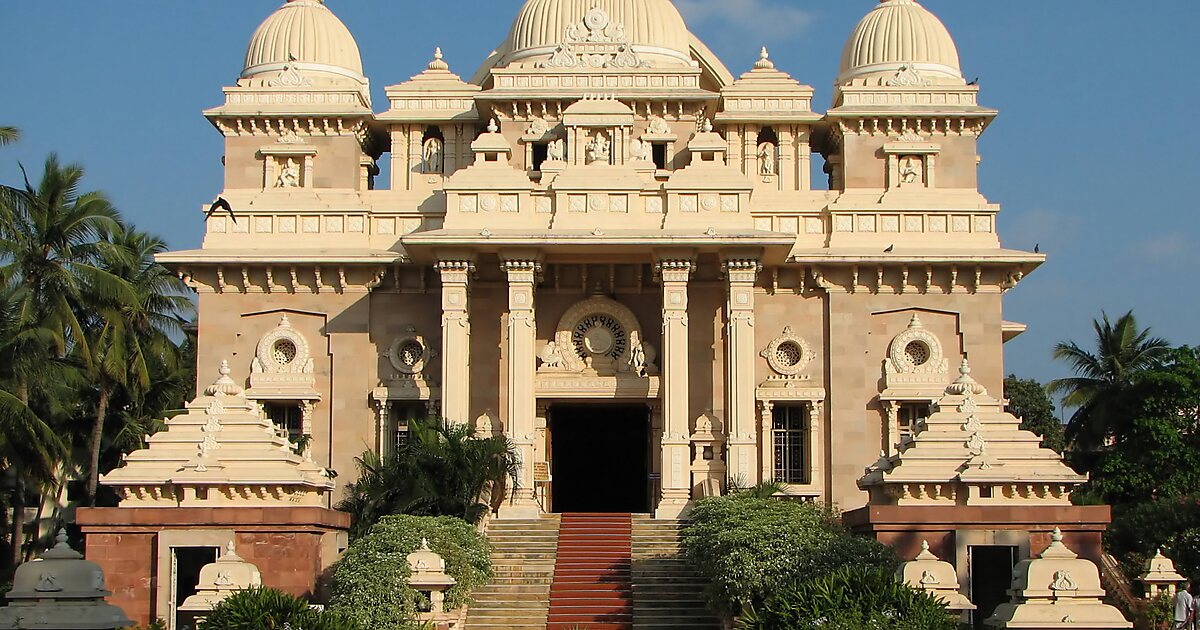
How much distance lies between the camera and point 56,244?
41.5 m

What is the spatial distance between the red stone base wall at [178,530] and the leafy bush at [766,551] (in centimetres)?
686

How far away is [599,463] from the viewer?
42.6 metres

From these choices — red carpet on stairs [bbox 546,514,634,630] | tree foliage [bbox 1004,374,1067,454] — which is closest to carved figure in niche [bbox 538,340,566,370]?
red carpet on stairs [bbox 546,514,634,630]

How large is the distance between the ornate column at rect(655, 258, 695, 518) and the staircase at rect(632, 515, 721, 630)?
6.10ft

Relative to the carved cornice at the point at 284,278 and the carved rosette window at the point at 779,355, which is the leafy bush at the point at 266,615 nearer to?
the carved cornice at the point at 284,278

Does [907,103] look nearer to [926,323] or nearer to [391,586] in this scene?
[926,323]

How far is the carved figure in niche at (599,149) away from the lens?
3997 cm

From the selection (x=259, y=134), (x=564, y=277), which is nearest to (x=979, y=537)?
(x=564, y=277)

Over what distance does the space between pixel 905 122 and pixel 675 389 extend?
1115 centimetres

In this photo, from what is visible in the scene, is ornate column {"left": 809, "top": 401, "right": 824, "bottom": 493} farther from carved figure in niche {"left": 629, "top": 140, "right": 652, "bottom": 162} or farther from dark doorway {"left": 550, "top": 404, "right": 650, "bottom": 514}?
carved figure in niche {"left": 629, "top": 140, "right": 652, "bottom": 162}

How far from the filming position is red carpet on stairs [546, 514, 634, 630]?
30.2 m

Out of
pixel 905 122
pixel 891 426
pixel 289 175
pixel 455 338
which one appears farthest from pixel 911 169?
pixel 289 175

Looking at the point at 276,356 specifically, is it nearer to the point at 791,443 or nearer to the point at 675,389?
the point at 675,389

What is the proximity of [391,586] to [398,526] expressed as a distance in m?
2.25
